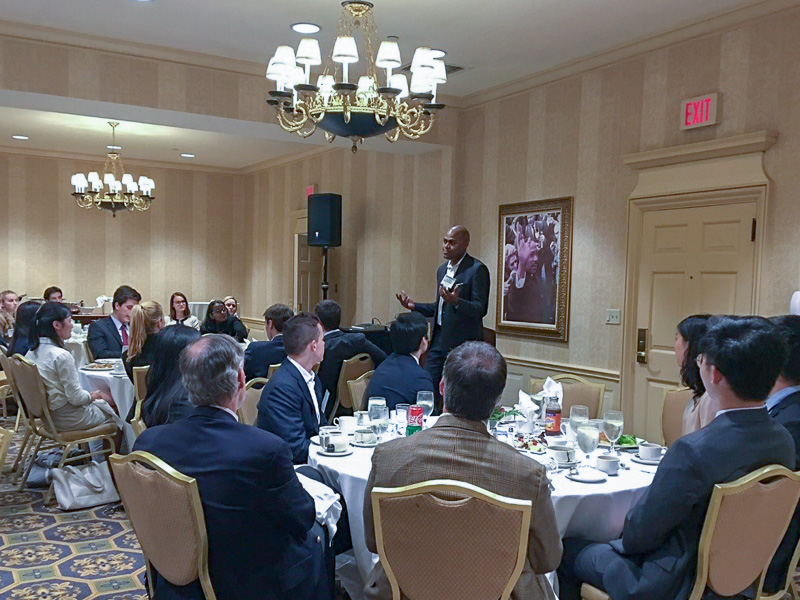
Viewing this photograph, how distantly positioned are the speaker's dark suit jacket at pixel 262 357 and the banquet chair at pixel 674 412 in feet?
8.65

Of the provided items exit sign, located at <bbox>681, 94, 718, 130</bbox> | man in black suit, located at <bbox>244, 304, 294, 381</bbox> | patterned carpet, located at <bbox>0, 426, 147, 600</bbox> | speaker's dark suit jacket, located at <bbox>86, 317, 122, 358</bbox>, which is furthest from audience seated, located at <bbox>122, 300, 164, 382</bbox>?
exit sign, located at <bbox>681, 94, 718, 130</bbox>

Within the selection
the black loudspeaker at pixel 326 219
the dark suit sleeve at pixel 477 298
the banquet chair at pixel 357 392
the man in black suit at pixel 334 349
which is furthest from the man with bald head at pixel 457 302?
the black loudspeaker at pixel 326 219

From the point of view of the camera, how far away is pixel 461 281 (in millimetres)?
5516

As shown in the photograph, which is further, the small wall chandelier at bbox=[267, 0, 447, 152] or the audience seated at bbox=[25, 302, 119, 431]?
the audience seated at bbox=[25, 302, 119, 431]

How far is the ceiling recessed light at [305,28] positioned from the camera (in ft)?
17.8

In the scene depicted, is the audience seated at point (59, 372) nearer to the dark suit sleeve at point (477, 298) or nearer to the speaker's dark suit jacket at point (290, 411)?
the speaker's dark suit jacket at point (290, 411)

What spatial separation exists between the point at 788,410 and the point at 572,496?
3.06 ft

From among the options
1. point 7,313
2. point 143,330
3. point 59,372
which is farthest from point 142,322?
point 7,313

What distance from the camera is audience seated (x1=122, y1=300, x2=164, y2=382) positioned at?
466cm

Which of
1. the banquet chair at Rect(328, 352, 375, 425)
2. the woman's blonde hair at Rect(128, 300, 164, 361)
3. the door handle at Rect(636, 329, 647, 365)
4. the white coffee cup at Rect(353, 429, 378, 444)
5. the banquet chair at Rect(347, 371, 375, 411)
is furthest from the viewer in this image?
the door handle at Rect(636, 329, 647, 365)

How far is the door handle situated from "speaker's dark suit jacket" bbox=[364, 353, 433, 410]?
2328 mm

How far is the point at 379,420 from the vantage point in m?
3.43

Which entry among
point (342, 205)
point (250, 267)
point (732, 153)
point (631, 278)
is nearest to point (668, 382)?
point (631, 278)

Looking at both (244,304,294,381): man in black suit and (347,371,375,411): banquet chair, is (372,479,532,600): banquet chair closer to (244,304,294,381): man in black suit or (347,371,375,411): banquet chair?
(347,371,375,411): banquet chair
